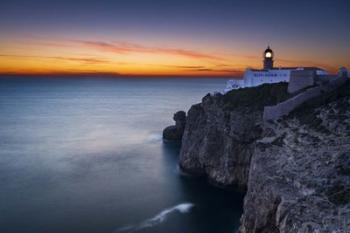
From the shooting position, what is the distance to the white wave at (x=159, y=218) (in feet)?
112

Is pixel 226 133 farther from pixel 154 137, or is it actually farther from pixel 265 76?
pixel 154 137

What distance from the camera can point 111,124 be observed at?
9906cm

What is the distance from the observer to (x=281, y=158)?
27078 mm

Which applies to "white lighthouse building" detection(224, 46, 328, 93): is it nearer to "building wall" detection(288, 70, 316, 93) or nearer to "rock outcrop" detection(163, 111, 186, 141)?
"building wall" detection(288, 70, 316, 93)

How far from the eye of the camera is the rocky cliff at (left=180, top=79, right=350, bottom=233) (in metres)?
19.6

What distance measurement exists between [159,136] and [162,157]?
752 inches

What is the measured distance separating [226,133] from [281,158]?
19.4 metres

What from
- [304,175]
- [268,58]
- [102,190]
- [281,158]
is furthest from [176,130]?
[304,175]

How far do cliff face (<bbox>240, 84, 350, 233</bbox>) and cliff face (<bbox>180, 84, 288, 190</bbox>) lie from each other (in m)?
9.14

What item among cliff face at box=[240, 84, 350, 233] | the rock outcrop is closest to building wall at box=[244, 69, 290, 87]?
the rock outcrop

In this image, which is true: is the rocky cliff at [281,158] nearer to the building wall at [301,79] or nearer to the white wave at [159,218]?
the building wall at [301,79]

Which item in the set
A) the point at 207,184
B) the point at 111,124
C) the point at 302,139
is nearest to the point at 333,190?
the point at 302,139

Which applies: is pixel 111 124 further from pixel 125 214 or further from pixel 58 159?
pixel 125 214

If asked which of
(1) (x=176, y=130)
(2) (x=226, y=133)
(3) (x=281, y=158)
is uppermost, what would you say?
(3) (x=281, y=158)
